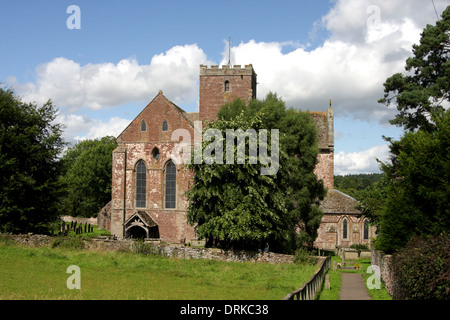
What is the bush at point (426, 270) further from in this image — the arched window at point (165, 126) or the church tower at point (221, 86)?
the church tower at point (221, 86)

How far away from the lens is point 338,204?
167 feet

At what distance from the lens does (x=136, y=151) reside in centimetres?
4434


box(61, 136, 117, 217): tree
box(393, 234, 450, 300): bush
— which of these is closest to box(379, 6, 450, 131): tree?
box(393, 234, 450, 300): bush

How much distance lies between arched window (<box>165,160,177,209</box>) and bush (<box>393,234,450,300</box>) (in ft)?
96.3

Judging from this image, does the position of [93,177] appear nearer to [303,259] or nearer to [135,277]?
[303,259]

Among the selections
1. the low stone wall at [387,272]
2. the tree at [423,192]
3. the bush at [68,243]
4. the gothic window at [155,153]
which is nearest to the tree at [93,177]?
the gothic window at [155,153]

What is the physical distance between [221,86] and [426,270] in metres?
36.3

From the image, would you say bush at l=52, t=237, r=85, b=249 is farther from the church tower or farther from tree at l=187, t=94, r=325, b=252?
the church tower

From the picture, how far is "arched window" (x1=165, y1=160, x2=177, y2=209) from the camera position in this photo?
4341cm

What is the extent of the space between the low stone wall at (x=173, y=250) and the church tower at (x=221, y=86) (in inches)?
863

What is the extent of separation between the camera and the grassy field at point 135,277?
1563cm
